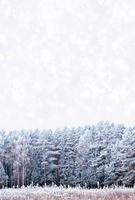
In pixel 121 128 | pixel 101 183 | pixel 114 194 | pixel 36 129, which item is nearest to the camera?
pixel 114 194

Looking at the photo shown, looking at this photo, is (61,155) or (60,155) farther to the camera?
(60,155)

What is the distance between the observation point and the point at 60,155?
73.7m

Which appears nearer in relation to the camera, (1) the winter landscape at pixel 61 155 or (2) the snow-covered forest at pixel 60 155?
(1) the winter landscape at pixel 61 155

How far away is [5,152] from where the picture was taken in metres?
74.6

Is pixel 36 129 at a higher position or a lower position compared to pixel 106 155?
higher

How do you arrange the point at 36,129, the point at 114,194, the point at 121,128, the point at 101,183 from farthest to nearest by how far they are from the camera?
the point at 36,129 → the point at 121,128 → the point at 101,183 → the point at 114,194

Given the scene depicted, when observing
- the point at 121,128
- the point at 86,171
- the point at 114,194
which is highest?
the point at 121,128

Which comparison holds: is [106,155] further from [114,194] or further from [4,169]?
[114,194]

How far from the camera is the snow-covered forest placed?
68.1 meters

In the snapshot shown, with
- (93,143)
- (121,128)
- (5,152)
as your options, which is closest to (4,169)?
(5,152)

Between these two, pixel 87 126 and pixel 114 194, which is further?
pixel 87 126

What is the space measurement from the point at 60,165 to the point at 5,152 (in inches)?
354

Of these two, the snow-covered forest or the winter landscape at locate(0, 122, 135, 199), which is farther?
the snow-covered forest

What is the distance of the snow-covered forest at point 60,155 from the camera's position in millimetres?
68125
